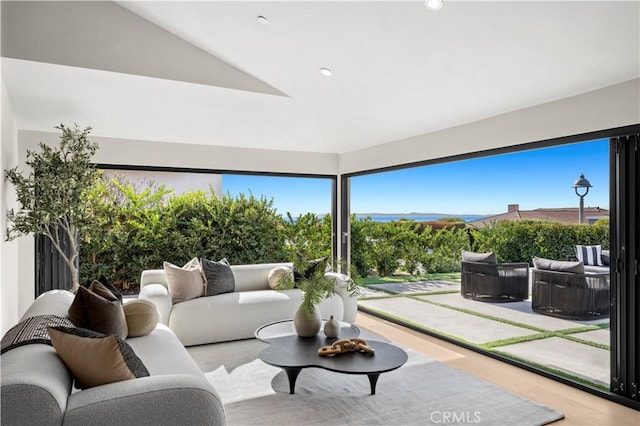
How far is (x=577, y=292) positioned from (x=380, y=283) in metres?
3.20

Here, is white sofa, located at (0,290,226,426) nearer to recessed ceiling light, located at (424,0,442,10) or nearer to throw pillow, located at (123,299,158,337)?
throw pillow, located at (123,299,158,337)

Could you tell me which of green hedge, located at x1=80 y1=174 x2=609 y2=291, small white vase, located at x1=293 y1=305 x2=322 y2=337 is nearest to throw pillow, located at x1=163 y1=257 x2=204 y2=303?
green hedge, located at x1=80 y1=174 x2=609 y2=291

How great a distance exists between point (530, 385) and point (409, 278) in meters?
3.27

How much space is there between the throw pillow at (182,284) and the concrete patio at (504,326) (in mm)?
2598

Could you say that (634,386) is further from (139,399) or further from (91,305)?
(91,305)

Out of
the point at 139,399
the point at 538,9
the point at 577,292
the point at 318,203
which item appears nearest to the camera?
the point at 139,399

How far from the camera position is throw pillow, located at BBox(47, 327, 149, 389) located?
200 cm

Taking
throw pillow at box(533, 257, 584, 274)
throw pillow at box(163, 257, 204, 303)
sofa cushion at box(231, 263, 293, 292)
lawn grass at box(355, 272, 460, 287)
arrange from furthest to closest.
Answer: lawn grass at box(355, 272, 460, 287)
sofa cushion at box(231, 263, 293, 292)
throw pillow at box(163, 257, 204, 303)
throw pillow at box(533, 257, 584, 274)

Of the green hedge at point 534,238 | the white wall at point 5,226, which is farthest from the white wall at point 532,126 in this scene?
the white wall at point 5,226

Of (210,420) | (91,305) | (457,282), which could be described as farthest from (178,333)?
(457,282)

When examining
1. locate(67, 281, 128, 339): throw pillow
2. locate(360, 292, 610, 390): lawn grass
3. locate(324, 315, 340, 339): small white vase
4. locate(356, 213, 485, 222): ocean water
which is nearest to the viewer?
locate(67, 281, 128, 339): throw pillow

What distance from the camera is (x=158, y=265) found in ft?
20.8

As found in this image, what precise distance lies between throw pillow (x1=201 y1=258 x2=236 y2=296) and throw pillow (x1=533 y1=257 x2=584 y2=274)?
3.37 meters

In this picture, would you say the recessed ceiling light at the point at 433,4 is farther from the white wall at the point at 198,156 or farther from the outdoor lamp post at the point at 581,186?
the white wall at the point at 198,156
